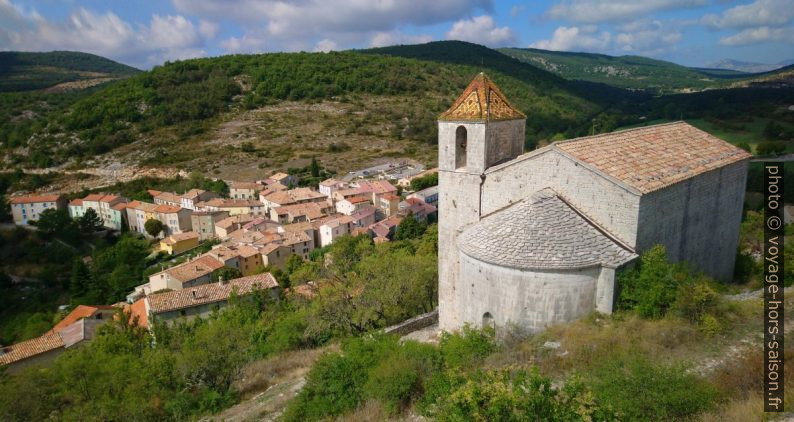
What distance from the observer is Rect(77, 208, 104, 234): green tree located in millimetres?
72188

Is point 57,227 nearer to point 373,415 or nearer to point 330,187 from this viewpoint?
point 330,187

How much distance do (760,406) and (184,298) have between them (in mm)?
38775

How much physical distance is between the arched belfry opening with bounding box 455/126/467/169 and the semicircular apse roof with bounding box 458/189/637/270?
10.9 ft

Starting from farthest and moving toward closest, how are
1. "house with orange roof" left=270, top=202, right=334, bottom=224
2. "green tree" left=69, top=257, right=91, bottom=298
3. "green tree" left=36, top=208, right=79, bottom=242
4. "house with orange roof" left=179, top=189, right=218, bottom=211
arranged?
"house with orange roof" left=179, top=189, right=218, bottom=211, "green tree" left=36, top=208, right=79, bottom=242, "house with orange roof" left=270, top=202, right=334, bottom=224, "green tree" left=69, top=257, right=91, bottom=298

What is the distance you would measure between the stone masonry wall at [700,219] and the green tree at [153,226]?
70027 millimetres

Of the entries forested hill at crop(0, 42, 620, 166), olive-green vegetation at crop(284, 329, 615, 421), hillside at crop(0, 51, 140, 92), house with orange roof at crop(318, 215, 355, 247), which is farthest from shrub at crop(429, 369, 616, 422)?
hillside at crop(0, 51, 140, 92)

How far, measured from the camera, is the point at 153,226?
229 ft

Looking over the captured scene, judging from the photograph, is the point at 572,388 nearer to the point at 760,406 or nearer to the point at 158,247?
the point at 760,406

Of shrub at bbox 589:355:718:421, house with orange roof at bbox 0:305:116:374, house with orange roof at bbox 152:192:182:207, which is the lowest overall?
house with orange roof at bbox 0:305:116:374

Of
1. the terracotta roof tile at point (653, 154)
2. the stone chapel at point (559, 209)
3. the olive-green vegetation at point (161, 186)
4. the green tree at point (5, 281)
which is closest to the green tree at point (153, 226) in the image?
the olive-green vegetation at point (161, 186)

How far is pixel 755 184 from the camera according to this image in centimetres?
4597

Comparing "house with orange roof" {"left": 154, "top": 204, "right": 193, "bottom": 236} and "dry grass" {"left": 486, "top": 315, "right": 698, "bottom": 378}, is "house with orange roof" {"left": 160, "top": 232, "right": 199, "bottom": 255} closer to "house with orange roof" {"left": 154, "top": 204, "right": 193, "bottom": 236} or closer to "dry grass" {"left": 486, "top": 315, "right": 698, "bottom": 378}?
"house with orange roof" {"left": 154, "top": 204, "right": 193, "bottom": 236}

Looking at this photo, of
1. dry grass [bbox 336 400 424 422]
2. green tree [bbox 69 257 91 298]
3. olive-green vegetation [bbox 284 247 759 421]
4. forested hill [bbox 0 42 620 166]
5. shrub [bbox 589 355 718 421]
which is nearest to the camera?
shrub [bbox 589 355 718 421]

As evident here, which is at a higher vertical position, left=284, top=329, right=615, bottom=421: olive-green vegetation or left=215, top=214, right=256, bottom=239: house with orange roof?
left=284, top=329, right=615, bottom=421: olive-green vegetation
